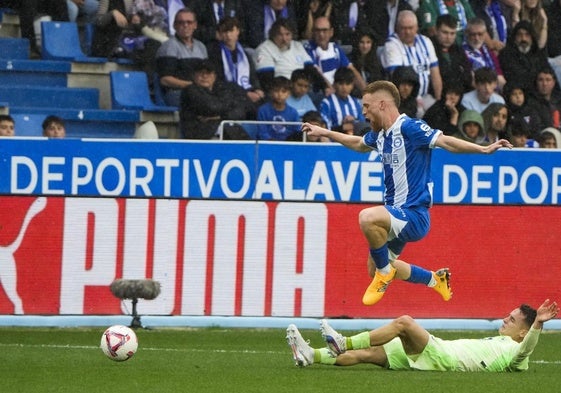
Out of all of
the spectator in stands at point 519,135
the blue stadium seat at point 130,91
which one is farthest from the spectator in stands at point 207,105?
the spectator in stands at point 519,135

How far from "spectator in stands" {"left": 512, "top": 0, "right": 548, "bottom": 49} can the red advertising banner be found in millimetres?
6236

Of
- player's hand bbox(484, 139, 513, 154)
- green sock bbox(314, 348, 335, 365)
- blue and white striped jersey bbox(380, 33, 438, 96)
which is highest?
blue and white striped jersey bbox(380, 33, 438, 96)

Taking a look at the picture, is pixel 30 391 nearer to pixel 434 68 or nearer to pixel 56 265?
pixel 56 265

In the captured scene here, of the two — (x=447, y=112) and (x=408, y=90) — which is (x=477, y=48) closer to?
(x=447, y=112)

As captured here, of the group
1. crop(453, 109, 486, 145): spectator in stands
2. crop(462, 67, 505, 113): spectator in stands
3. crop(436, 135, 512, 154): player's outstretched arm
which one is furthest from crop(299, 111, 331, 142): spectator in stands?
crop(436, 135, 512, 154): player's outstretched arm

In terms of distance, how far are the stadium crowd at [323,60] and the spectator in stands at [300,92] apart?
0.01m

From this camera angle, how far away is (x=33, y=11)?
19.4m

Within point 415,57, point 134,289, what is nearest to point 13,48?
point 415,57

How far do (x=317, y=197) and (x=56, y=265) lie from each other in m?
A: 2.97

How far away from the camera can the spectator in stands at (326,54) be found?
1981 centimetres

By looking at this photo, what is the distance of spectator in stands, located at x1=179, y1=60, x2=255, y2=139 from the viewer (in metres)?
18.2

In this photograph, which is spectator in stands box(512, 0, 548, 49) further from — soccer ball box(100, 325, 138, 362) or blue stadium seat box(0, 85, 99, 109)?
soccer ball box(100, 325, 138, 362)

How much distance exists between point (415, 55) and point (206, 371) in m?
9.23

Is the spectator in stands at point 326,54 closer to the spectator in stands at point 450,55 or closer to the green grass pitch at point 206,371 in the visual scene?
the spectator in stands at point 450,55
